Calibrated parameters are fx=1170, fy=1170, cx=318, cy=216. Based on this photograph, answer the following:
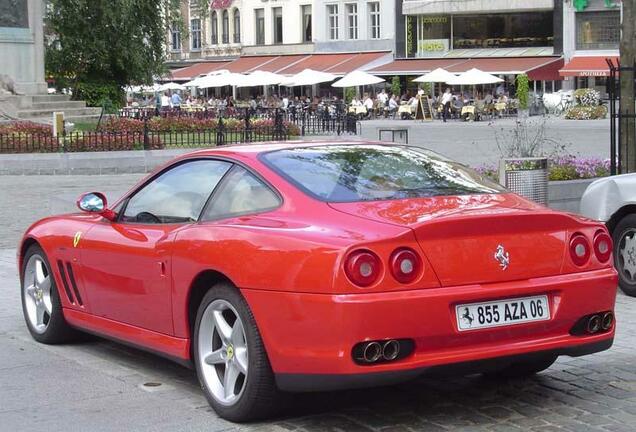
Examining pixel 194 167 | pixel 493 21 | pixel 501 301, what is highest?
pixel 493 21

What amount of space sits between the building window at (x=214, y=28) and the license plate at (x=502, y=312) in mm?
77554

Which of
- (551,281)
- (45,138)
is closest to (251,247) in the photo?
(551,281)

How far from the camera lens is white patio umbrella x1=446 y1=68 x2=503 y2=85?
5478cm

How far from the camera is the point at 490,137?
3794 centimetres

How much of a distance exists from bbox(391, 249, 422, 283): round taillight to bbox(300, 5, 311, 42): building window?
Result: 7040 centimetres

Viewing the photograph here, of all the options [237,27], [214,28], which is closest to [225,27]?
[214,28]

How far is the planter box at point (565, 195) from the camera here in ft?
44.7

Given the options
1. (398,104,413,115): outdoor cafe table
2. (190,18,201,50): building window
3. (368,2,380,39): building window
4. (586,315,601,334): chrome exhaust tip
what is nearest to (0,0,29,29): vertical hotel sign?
(398,104,413,115): outdoor cafe table

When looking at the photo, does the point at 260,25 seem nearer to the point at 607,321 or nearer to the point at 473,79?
the point at 473,79

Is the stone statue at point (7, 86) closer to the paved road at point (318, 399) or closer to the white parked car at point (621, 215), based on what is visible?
the white parked car at point (621, 215)

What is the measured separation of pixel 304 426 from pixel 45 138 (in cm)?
2226

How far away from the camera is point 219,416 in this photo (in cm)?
596

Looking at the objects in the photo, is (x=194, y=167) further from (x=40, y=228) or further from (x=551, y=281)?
(x=551, y=281)

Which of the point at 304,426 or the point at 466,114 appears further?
the point at 466,114
